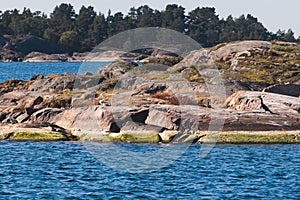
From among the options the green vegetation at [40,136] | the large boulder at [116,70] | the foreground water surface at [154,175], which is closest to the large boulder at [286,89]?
the foreground water surface at [154,175]

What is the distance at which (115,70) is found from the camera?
62062 mm

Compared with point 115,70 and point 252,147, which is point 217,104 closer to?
point 252,147

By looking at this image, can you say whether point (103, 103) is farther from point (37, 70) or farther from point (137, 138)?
point (37, 70)

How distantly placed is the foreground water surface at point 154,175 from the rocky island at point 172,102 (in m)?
1.67

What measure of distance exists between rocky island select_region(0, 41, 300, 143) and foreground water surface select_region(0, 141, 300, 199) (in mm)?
1674

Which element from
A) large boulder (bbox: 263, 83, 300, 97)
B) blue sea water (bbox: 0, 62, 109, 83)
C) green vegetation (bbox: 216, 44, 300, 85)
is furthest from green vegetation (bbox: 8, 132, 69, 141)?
blue sea water (bbox: 0, 62, 109, 83)

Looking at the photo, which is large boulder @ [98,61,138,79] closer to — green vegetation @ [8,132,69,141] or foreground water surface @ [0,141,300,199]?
green vegetation @ [8,132,69,141]

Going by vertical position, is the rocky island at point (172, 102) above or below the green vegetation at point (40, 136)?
above

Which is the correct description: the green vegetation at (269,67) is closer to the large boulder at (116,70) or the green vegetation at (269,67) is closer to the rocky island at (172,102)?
the rocky island at (172,102)

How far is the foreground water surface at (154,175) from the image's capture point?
27516mm

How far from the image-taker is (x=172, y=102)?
153 feet

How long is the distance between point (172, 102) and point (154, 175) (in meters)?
15.6

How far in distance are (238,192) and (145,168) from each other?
643 cm

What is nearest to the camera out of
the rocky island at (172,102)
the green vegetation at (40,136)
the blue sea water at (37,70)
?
the rocky island at (172,102)
